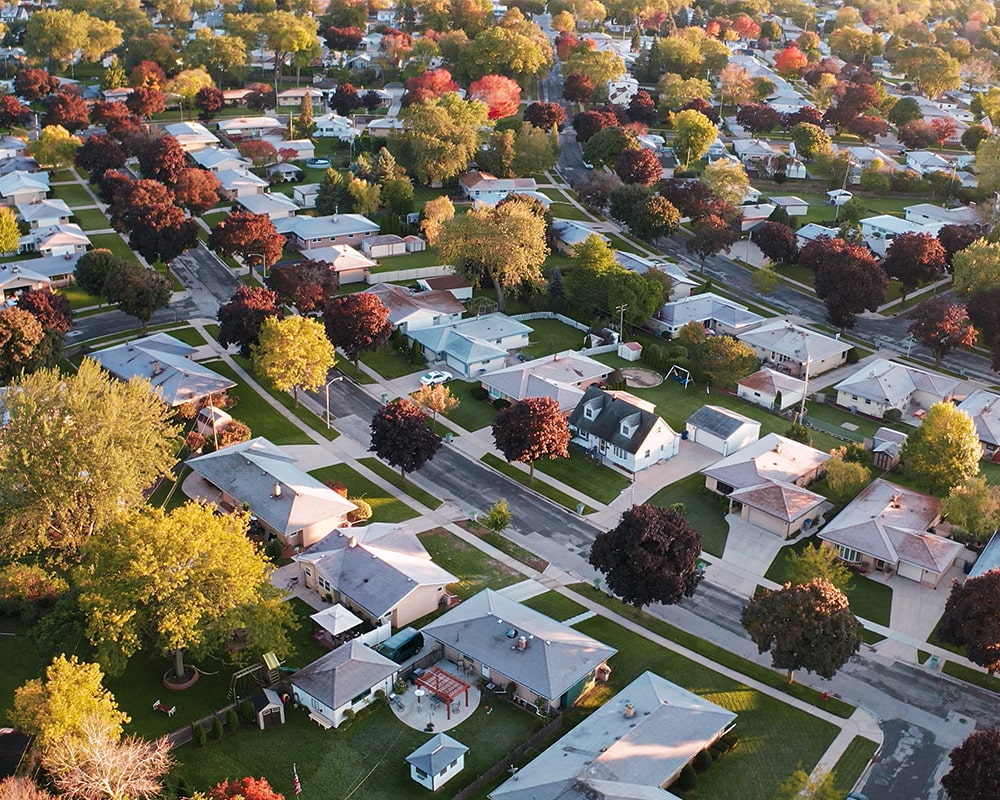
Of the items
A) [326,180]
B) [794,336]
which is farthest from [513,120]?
[794,336]

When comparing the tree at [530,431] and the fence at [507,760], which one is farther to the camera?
the tree at [530,431]

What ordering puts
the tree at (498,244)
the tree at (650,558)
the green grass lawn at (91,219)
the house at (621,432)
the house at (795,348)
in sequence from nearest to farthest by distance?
the tree at (650,558), the house at (621,432), the house at (795,348), the tree at (498,244), the green grass lawn at (91,219)

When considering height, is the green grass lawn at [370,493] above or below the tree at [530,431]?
below

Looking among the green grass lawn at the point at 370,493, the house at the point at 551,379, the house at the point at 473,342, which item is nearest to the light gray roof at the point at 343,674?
the green grass lawn at the point at 370,493

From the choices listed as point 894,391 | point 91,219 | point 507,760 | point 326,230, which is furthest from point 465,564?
point 91,219

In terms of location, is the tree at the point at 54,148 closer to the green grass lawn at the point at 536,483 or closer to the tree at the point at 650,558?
the green grass lawn at the point at 536,483

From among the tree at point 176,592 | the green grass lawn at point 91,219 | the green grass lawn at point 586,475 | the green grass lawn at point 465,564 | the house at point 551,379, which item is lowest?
the green grass lawn at point 91,219

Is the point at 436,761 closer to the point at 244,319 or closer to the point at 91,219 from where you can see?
the point at 244,319

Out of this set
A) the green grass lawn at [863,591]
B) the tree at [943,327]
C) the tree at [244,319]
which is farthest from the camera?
the tree at [943,327]

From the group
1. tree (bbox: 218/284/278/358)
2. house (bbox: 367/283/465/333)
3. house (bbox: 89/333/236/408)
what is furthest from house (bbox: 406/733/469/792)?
house (bbox: 367/283/465/333)
